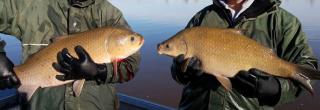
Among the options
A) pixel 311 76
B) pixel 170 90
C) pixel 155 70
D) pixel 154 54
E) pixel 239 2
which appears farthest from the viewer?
pixel 154 54

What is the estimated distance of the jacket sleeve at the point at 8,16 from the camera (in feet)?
12.7

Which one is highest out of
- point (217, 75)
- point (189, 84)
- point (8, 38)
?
point (217, 75)

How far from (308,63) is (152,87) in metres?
7.26

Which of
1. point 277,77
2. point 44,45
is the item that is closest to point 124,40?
point 44,45

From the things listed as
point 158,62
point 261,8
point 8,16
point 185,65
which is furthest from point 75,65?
point 158,62

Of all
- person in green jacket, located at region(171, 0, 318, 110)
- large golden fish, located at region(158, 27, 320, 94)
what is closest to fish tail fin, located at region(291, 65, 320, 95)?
large golden fish, located at region(158, 27, 320, 94)

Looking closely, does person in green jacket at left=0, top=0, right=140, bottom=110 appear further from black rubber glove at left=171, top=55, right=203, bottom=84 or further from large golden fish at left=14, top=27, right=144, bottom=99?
black rubber glove at left=171, top=55, right=203, bottom=84

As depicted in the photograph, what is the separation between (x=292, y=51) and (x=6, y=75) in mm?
2348

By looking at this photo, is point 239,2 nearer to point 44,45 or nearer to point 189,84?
point 189,84

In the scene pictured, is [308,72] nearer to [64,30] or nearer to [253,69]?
[253,69]

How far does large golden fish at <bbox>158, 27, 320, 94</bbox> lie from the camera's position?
358cm

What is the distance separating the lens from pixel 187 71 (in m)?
3.96

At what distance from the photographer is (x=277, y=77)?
3.73m

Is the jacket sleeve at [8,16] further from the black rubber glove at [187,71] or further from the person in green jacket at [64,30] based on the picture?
the black rubber glove at [187,71]
